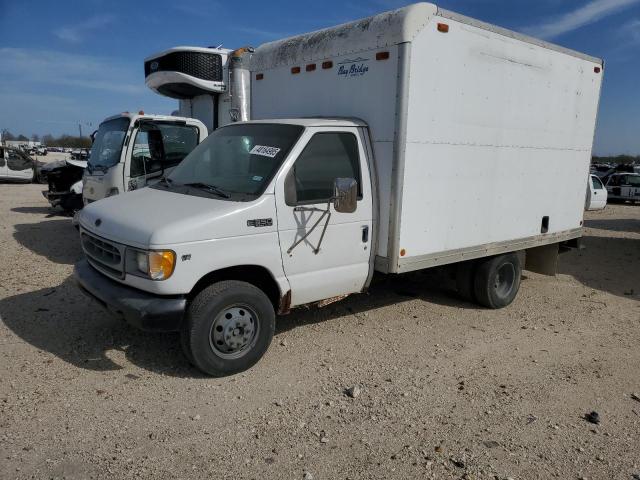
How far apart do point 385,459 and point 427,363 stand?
159cm

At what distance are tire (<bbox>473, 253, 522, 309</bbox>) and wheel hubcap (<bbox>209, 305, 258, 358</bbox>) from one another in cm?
318

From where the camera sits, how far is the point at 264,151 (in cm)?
461

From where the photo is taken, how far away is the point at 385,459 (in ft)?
10.9

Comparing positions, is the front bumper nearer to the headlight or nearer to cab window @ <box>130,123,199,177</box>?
the headlight

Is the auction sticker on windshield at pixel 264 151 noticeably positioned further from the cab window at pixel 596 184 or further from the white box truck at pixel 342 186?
the cab window at pixel 596 184

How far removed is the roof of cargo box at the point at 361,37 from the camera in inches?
182

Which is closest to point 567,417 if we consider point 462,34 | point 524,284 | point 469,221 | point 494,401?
point 494,401

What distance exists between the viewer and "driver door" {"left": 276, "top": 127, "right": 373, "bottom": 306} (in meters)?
4.43

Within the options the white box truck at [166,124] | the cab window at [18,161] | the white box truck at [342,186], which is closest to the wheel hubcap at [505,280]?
the white box truck at [342,186]

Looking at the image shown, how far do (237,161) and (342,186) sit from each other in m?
1.18

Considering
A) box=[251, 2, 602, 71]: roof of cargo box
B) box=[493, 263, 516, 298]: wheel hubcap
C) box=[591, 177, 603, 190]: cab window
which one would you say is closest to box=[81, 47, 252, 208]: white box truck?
box=[251, 2, 602, 71]: roof of cargo box

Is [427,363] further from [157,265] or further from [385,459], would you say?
[157,265]

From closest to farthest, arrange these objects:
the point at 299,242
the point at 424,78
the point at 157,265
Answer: the point at 157,265 < the point at 299,242 < the point at 424,78

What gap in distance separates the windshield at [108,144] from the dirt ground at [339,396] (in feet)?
8.74
